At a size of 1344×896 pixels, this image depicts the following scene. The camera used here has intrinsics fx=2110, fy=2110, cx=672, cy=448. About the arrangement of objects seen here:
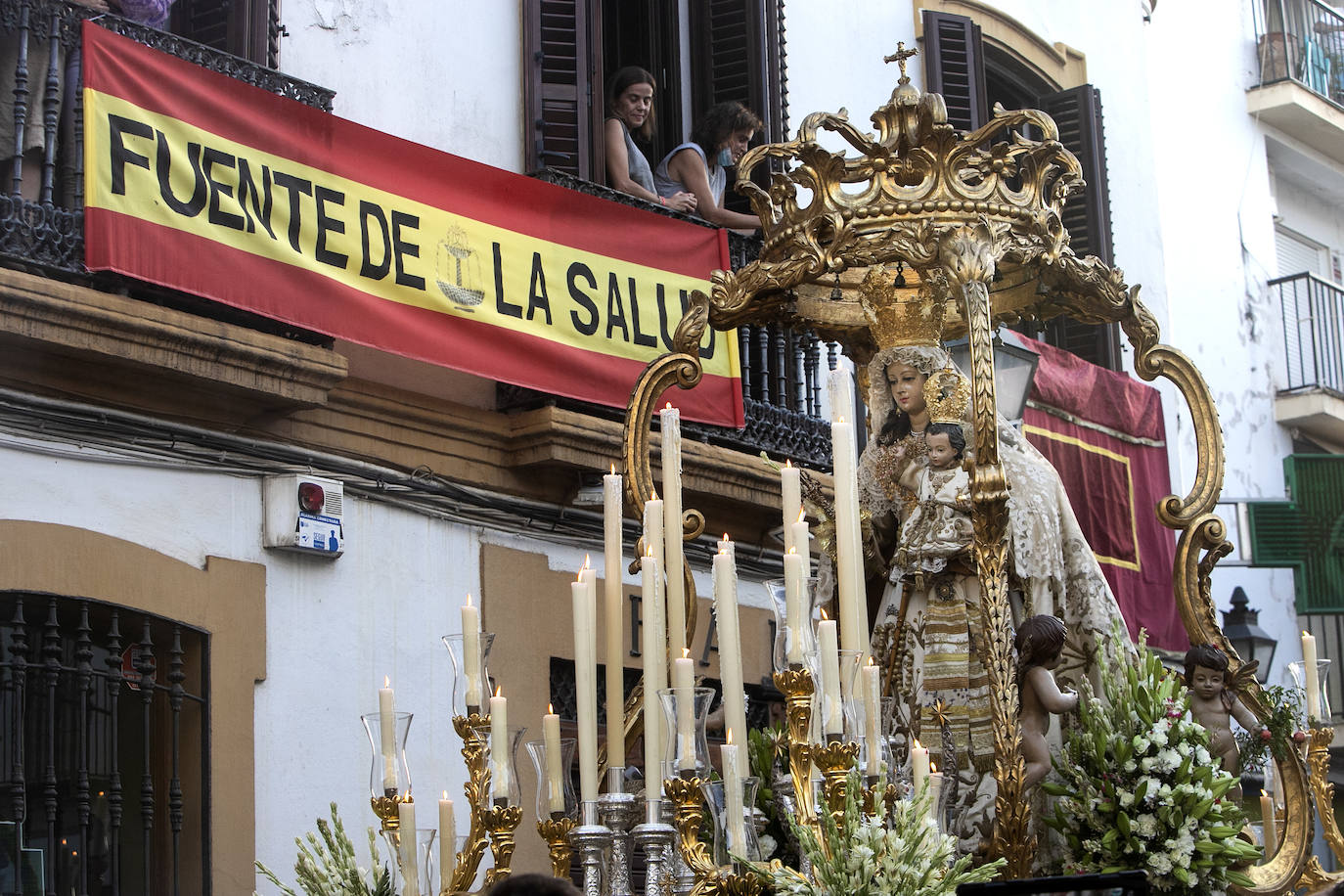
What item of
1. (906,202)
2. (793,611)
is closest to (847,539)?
(793,611)

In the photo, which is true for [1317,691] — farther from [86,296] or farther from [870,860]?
[86,296]

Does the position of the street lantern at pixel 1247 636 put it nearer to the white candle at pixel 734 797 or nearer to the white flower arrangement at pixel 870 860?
the white flower arrangement at pixel 870 860

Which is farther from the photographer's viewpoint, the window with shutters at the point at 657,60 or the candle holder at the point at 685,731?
the window with shutters at the point at 657,60

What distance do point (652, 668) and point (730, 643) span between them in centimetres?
29

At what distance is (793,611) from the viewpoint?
3.82 m

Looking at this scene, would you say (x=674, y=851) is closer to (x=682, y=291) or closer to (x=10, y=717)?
(x=10, y=717)

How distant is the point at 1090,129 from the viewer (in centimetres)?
1217

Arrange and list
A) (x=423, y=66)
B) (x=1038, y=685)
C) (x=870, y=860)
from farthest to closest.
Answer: (x=423, y=66) < (x=1038, y=685) < (x=870, y=860)

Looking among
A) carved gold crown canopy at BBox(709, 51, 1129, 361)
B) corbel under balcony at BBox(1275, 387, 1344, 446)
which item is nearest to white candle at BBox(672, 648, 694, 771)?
carved gold crown canopy at BBox(709, 51, 1129, 361)

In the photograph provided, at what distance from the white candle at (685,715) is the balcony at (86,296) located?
255 cm

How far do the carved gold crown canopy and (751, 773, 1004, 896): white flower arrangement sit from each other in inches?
78.1

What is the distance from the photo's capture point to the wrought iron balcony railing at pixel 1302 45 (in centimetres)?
1454

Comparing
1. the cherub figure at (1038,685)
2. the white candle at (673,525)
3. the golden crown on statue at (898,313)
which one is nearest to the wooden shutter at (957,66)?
the golden crown on statue at (898,313)

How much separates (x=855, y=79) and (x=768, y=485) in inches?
115
